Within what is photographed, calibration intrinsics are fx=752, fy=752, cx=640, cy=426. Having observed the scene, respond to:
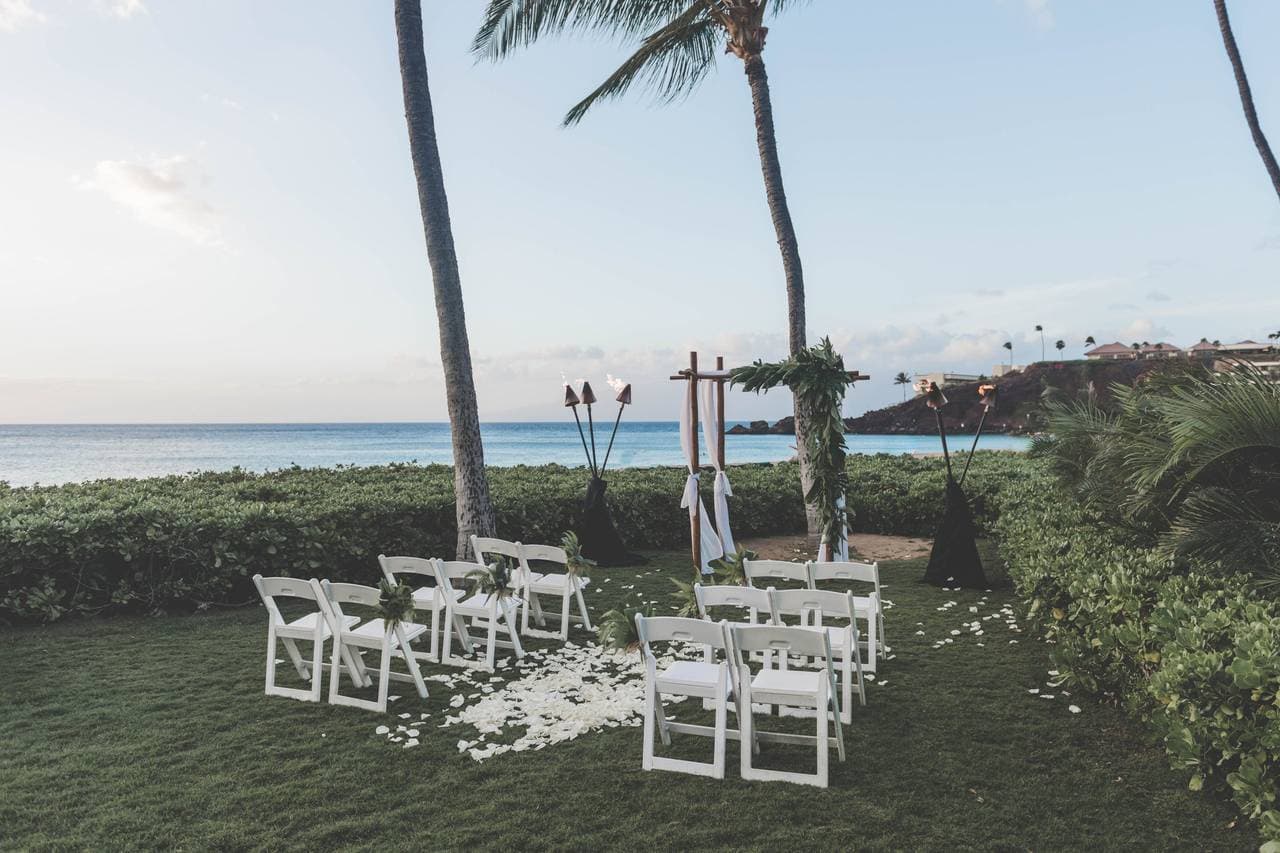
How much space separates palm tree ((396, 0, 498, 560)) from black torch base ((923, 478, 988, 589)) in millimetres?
4946

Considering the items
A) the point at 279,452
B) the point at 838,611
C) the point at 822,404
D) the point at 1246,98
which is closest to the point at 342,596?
the point at 838,611

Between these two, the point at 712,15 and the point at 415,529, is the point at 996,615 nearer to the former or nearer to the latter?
the point at 415,529

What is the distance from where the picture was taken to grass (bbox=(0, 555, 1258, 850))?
3244 mm

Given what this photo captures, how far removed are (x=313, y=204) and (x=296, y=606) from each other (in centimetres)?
1023

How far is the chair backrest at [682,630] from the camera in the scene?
3.84 metres

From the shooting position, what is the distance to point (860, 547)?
1109cm

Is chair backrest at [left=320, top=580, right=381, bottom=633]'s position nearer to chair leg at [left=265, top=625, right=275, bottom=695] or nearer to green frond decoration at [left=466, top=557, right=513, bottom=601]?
chair leg at [left=265, top=625, right=275, bottom=695]

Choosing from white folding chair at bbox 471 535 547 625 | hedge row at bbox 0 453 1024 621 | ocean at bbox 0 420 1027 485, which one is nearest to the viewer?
white folding chair at bbox 471 535 547 625

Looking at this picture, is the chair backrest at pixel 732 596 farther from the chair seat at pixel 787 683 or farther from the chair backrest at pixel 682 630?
the chair backrest at pixel 682 630

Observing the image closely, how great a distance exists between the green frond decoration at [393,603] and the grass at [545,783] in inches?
22.2

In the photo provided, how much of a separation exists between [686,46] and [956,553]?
8.91 m

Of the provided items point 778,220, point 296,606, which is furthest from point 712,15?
point 296,606

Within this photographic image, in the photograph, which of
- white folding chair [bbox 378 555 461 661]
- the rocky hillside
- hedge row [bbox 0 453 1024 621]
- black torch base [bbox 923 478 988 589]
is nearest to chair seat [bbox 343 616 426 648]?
white folding chair [bbox 378 555 461 661]

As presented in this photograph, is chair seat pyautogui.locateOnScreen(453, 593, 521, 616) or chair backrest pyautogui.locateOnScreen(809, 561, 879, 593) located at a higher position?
chair backrest pyautogui.locateOnScreen(809, 561, 879, 593)
